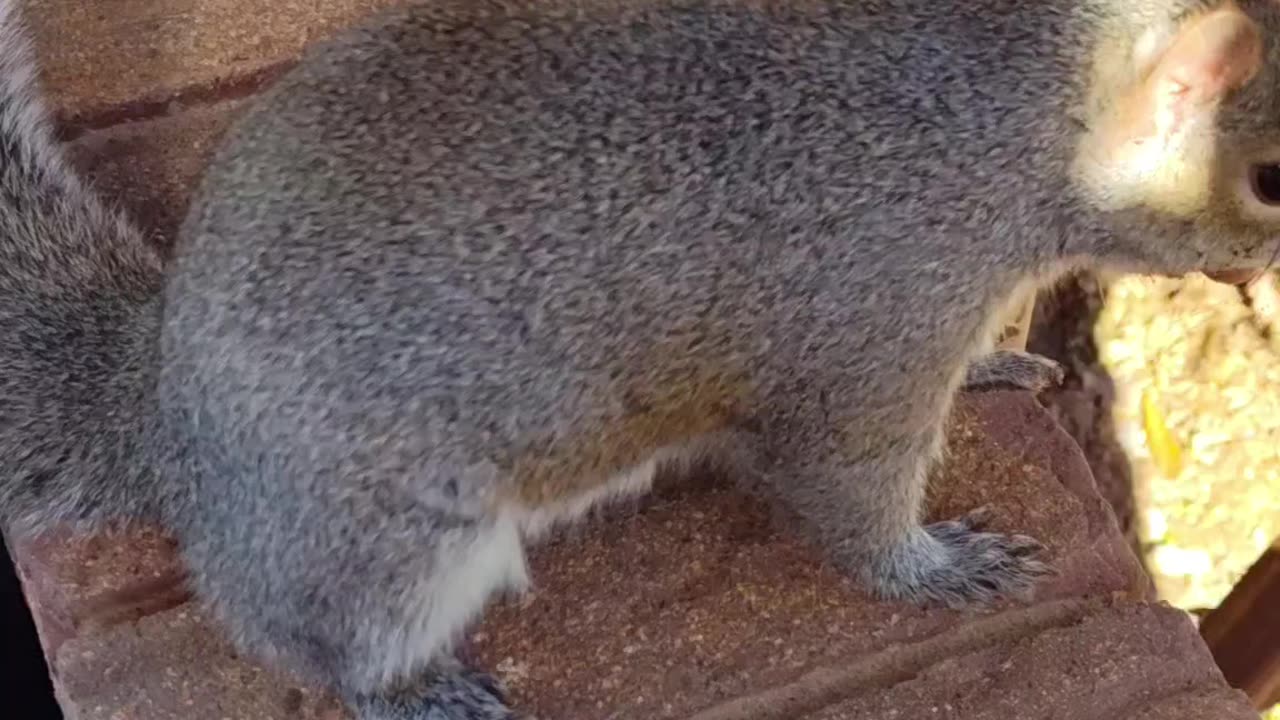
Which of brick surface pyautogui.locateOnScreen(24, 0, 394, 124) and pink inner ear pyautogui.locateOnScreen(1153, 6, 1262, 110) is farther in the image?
brick surface pyautogui.locateOnScreen(24, 0, 394, 124)

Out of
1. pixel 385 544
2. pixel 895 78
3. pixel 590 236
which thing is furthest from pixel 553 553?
pixel 895 78

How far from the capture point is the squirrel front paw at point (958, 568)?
119 cm

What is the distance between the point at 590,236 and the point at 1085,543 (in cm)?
56

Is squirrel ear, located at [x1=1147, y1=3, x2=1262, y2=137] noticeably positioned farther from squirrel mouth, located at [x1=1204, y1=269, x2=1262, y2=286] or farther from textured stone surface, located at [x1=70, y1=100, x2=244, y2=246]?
textured stone surface, located at [x1=70, y1=100, x2=244, y2=246]

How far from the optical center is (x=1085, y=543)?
49.4 inches

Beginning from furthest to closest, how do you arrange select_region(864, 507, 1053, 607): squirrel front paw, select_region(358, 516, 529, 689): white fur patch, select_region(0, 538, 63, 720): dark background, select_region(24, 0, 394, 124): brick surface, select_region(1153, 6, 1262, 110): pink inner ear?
1. select_region(0, 538, 63, 720): dark background
2. select_region(24, 0, 394, 124): brick surface
3. select_region(864, 507, 1053, 607): squirrel front paw
4. select_region(358, 516, 529, 689): white fur patch
5. select_region(1153, 6, 1262, 110): pink inner ear

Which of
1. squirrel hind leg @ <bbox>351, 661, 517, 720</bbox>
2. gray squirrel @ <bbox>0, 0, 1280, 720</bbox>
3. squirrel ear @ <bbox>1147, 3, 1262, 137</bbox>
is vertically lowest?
squirrel hind leg @ <bbox>351, 661, 517, 720</bbox>

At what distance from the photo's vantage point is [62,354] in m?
1.10

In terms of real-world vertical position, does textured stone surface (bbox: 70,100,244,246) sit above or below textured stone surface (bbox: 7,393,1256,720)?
above

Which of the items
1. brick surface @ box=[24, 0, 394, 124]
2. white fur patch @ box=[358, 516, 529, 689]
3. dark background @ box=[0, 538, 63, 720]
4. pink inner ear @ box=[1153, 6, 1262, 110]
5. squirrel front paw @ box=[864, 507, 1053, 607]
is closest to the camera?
pink inner ear @ box=[1153, 6, 1262, 110]

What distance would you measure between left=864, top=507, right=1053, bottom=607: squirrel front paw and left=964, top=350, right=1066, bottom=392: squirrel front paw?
17cm

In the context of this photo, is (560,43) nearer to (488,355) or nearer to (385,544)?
(488,355)

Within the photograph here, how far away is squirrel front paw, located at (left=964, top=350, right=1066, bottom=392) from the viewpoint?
1354 millimetres

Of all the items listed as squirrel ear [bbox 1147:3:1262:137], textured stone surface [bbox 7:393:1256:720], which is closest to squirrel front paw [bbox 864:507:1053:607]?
textured stone surface [bbox 7:393:1256:720]
